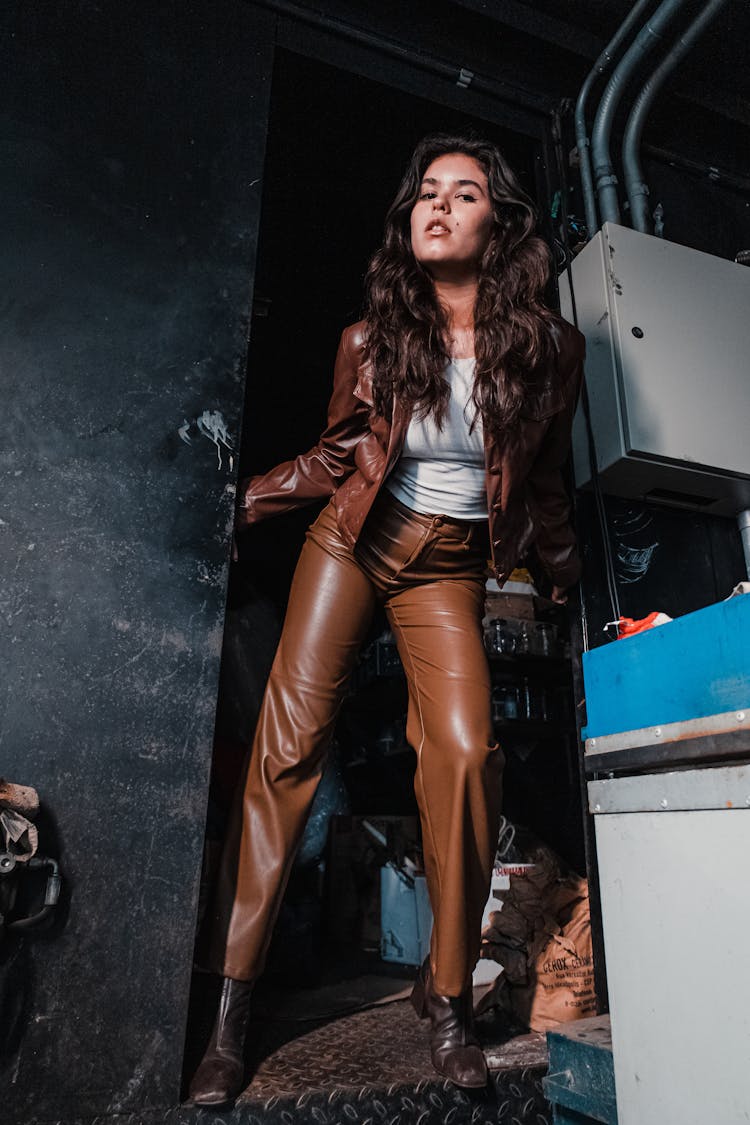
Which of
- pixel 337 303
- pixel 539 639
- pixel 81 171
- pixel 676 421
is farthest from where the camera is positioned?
pixel 337 303

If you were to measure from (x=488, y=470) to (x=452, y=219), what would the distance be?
670 mm

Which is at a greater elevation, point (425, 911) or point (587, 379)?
point (587, 379)

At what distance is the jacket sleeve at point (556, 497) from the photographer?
1.98 meters

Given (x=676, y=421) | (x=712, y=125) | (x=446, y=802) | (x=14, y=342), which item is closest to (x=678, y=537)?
(x=676, y=421)

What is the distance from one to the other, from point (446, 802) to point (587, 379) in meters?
1.39

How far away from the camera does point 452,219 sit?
195 cm

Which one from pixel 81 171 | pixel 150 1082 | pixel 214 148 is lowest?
pixel 150 1082

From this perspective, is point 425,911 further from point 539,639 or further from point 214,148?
point 214,148

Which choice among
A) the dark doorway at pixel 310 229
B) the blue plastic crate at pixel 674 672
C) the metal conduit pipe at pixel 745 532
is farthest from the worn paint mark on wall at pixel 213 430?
the metal conduit pipe at pixel 745 532

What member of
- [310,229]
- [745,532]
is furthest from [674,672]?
[310,229]

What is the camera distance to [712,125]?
9.78 feet

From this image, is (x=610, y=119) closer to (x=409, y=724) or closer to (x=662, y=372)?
(x=662, y=372)

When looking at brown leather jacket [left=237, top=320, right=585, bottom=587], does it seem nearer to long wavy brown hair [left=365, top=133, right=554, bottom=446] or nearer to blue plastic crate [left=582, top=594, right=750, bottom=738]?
long wavy brown hair [left=365, top=133, right=554, bottom=446]

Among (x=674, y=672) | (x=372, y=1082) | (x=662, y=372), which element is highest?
(x=662, y=372)
